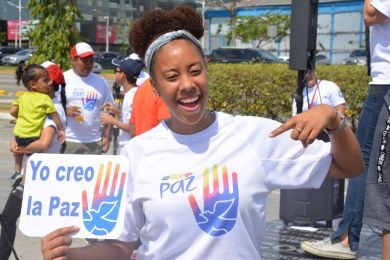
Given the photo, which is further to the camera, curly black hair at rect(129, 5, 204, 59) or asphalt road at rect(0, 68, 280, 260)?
asphalt road at rect(0, 68, 280, 260)

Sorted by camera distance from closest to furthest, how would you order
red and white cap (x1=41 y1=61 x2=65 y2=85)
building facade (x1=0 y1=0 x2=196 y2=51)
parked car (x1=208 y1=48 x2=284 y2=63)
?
1. red and white cap (x1=41 y1=61 x2=65 y2=85)
2. parked car (x1=208 y1=48 x2=284 y2=63)
3. building facade (x1=0 y1=0 x2=196 y2=51)

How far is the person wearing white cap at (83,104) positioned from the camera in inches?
266

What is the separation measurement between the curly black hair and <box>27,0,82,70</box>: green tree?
1103cm

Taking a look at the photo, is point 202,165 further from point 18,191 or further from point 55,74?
point 55,74

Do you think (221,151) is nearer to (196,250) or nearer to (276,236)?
(196,250)

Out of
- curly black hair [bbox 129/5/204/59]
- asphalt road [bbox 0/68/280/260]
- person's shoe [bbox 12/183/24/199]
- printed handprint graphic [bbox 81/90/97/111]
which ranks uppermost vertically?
curly black hair [bbox 129/5/204/59]

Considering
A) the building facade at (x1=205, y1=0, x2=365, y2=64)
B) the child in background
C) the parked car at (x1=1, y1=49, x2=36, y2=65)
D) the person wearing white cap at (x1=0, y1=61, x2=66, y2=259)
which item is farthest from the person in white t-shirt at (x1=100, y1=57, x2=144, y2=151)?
the parked car at (x1=1, y1=49, x2=36, y2=65)

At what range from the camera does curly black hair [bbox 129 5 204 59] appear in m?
2.66

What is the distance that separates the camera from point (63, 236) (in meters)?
2.26

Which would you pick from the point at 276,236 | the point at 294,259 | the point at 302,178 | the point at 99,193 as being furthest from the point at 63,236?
the point at 276,236

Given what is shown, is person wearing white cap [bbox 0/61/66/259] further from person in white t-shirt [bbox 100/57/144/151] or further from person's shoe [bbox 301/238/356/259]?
person's shoe [bbox 301/238/356/259]

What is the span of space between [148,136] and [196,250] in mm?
466

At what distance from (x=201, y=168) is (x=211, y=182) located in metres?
0.06

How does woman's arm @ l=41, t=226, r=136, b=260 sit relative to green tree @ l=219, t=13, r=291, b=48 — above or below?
below
